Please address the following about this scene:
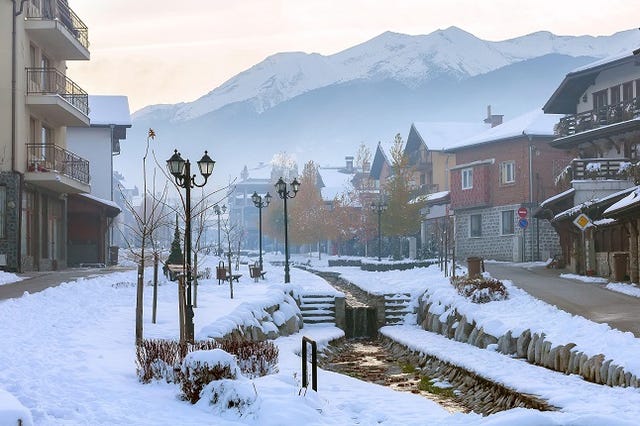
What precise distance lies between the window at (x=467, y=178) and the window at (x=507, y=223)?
3.83 m

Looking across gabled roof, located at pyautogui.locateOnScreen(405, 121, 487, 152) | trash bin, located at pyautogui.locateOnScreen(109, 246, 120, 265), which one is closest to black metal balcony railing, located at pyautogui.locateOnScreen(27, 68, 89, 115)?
trash bin, located at pyautogui.locateOnScreen(109, 246, 120, 265)

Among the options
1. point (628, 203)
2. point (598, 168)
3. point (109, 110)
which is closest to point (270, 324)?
point (628, 203)

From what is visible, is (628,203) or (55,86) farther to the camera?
(55,86)

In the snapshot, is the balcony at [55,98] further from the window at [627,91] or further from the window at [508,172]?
the window at [627,91]

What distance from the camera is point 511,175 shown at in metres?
50.9

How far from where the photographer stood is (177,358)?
1315cm

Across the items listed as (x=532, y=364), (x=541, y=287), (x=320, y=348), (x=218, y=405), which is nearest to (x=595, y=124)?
(x=541, y=287)

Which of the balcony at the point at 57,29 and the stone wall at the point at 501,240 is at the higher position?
the balcony at the point at 57,29

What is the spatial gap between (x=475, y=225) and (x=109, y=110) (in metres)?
25.9

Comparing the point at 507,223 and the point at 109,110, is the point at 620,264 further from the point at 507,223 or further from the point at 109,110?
the point at 109,110

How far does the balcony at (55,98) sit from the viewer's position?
3456cm

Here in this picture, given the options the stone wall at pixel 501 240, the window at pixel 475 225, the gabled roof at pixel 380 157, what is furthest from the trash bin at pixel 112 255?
the gabled roof at pixel 380 157

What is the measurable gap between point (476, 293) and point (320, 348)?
476cm

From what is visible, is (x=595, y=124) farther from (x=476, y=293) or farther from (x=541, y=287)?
(x=476, y=293)
